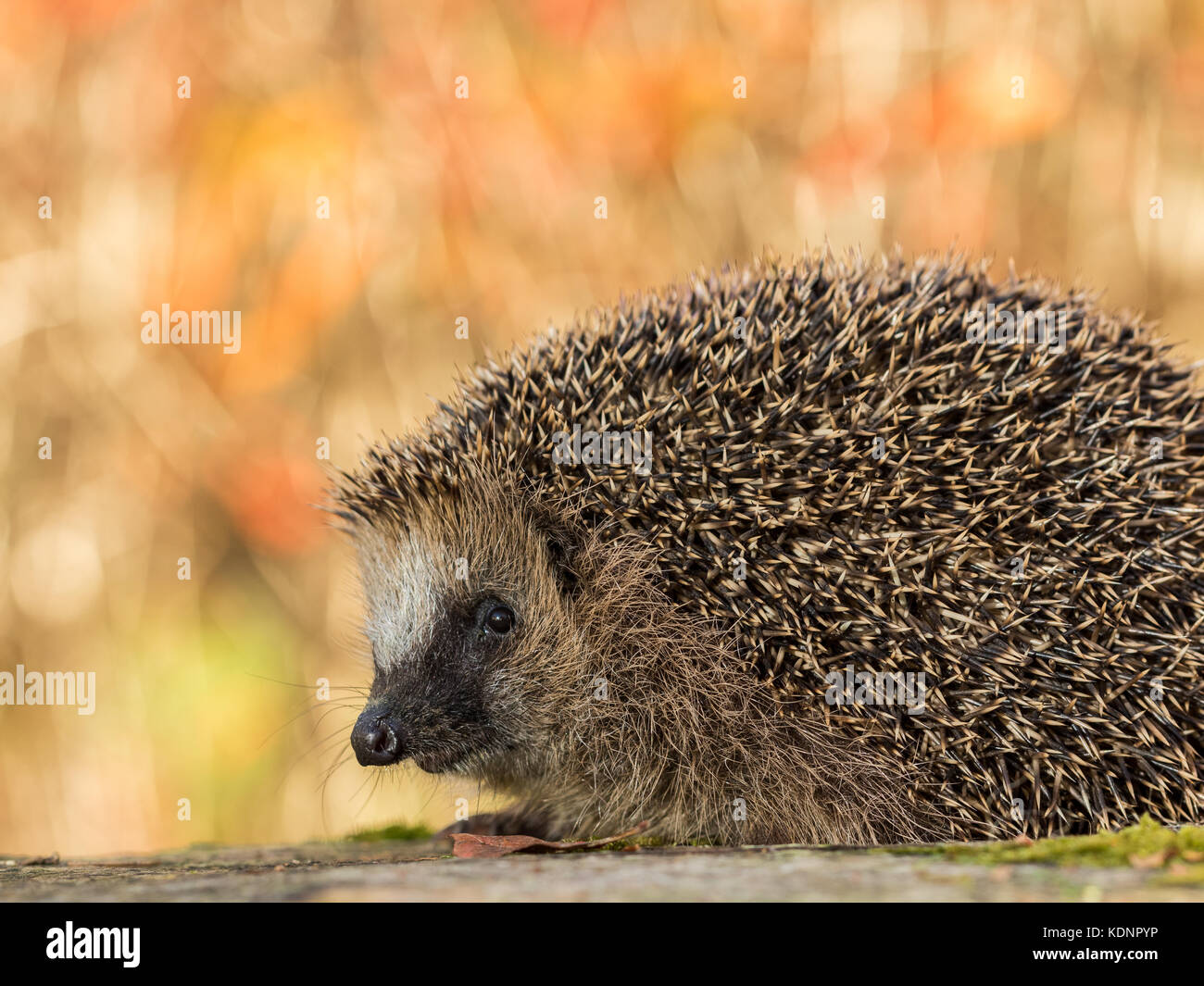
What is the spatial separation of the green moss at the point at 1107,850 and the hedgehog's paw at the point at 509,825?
1.54m

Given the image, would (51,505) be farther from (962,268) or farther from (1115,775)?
(1115,775)

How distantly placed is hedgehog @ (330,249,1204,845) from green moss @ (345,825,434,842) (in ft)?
1.79

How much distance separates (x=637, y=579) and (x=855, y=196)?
384cm

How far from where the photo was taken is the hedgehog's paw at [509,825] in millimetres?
3773

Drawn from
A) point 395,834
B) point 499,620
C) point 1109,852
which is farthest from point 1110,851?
point 395,834

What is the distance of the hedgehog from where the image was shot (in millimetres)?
3020

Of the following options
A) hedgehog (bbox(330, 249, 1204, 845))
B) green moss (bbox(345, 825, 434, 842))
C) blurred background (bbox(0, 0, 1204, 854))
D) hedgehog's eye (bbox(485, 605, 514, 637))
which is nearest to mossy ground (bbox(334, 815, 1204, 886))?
hedgehog (bbox(330, 249, 1204, 845))

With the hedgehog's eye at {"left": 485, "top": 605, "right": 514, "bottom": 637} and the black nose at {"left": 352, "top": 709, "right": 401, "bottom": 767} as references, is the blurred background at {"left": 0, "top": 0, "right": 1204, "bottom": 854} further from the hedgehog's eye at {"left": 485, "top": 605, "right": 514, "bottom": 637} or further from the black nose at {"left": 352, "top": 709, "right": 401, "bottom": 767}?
the black nose at {"left": 352, "top": 709, "right": 401, "bottom": 767}

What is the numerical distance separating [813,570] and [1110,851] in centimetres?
104

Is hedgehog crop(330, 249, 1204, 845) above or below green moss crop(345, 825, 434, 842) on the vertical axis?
above

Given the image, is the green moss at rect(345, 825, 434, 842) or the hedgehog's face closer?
the hedgehog's face

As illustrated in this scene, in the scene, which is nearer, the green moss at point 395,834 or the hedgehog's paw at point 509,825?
the hedgehog's paw at point 509,825

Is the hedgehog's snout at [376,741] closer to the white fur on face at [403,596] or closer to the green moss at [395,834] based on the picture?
the white fur on face at [403,596]

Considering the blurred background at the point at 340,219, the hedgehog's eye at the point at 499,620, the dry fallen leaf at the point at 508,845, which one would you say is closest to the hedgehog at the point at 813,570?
the hedgehog's eye at the point at 499,620
